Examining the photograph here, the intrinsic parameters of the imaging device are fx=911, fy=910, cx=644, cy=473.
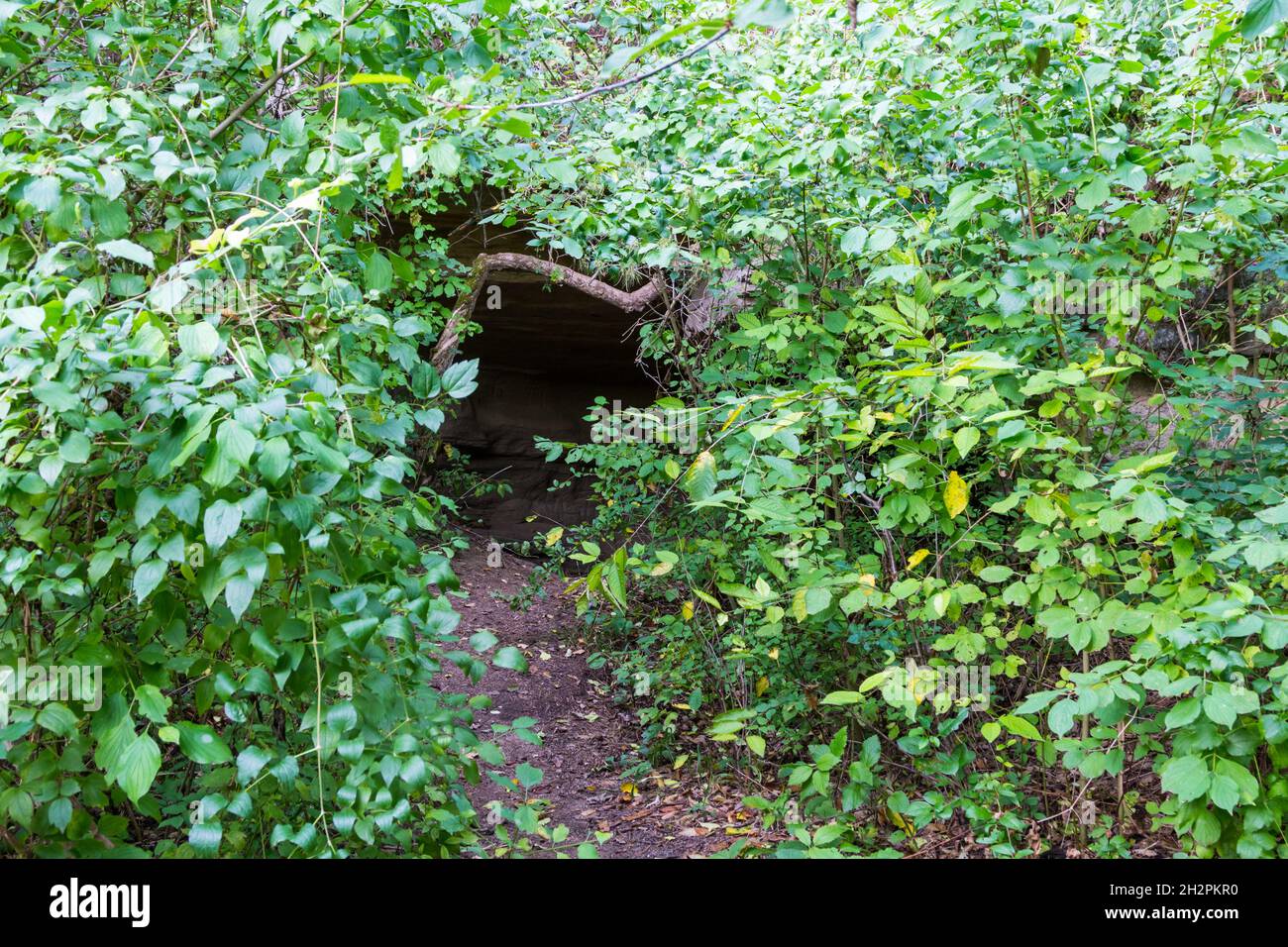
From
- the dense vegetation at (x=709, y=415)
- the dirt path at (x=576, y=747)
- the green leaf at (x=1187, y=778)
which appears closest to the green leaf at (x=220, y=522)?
the dense vegetation at (x=709, y=415)

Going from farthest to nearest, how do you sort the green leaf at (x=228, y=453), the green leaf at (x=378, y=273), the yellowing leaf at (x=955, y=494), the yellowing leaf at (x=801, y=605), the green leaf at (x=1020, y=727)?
the yellowing leaf at (x=801, y=605) < the green leaf at (x=1020, y=727) < the yellowing leaf at (x=955, y=494) < the green leaf at (x=378, y=273) < the green leaf at (x=228, y=453)

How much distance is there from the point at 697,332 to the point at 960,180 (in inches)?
101

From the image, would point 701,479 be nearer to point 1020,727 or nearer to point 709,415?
point 1020,727

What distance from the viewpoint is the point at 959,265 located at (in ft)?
13.7

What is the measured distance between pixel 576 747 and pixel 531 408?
6574 millimetres

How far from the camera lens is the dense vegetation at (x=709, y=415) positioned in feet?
6.93

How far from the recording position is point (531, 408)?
38.3 feet

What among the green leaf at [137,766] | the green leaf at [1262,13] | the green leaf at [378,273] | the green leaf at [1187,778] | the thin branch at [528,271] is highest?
the thin branch at [528,271]

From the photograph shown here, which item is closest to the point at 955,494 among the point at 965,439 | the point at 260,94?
the point at 965,439

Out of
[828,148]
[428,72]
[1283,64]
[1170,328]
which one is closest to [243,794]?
[428,72]

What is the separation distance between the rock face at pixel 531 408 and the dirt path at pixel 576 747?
316 cm

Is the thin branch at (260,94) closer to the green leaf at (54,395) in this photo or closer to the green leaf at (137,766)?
the green leaf at (54,395)

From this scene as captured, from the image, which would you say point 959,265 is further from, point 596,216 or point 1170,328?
point 1170,328

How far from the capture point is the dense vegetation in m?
2.11
